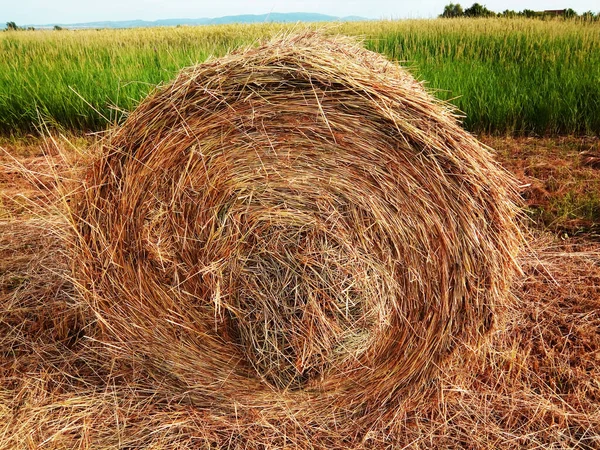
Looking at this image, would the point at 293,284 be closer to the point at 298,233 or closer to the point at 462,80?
the point at 298,233

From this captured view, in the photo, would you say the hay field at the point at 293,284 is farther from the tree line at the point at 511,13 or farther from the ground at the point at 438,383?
the tree line at the point at 511,13

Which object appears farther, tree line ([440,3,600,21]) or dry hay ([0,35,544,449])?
tree line ([440,3,600,21])

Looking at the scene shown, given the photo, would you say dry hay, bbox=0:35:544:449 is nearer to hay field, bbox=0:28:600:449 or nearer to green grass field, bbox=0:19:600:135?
hay field, bbox=0:28:600:449

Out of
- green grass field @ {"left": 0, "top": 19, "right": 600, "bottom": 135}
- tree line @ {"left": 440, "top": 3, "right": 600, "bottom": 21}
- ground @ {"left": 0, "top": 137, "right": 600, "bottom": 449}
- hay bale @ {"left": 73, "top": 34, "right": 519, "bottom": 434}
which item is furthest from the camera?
tree line @ {"left": 440, "top": 3, "right": 600, "bottom": 21}

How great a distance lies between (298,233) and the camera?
6.78 ft

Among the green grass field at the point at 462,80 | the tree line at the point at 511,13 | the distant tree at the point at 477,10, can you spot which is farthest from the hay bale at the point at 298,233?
the distant tree at the point at 477,10

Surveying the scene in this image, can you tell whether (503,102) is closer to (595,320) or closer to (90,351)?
(595,320)

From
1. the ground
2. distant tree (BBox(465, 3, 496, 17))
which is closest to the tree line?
distant tree (BBox(465, 3, 496, 17))

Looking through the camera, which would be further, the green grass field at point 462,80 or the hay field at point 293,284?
the green grass field at point 462,80

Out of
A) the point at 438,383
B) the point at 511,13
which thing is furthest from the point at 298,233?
the point at 511,13

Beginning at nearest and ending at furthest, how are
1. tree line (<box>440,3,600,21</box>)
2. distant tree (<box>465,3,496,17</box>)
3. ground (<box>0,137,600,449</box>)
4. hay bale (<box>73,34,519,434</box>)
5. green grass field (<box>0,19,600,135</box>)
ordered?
hay bale (<box>73,34,519,434</box>) → ground (<box>0,137,600,449</box>) → green grass field (<box>0,19,600,135</box>) → tree line (<box>440,3,600,21</box>) → distant tree (<box>465,3,496,17</box>)

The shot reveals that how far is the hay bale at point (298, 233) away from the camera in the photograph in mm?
1963

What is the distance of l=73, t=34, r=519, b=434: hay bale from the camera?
1963 millimetres

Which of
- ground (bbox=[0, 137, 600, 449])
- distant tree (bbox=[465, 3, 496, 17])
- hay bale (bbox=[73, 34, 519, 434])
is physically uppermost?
distant tree (bbox=[465, 3, 496, 17])
